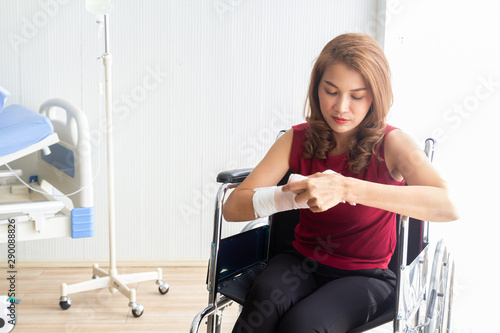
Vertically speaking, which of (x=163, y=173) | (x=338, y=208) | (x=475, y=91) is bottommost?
(x=163, y=173)

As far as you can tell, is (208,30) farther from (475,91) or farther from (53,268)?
(53,268)

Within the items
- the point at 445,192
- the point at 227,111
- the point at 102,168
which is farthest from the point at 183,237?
the point at 445,192

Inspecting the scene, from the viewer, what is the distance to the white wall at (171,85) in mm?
2525

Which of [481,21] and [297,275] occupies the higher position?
[481,21]

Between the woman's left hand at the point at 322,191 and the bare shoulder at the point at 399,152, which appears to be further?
the bare shoulder at the point at 399,152

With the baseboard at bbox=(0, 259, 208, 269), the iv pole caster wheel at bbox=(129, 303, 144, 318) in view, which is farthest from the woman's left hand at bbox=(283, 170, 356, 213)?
the baseboard at bbox=(0, 259, 208, 269)

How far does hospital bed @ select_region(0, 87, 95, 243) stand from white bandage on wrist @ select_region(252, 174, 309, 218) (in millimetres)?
966

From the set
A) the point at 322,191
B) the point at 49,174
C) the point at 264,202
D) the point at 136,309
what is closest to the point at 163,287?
the point at 136,309

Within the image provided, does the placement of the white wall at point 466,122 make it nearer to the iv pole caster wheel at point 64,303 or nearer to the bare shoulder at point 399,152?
the bare shoulder at point 399,152

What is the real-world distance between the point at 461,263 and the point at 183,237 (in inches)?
57.9

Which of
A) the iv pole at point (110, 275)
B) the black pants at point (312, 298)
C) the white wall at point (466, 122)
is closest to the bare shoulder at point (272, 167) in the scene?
the black pants at point (312, 298)

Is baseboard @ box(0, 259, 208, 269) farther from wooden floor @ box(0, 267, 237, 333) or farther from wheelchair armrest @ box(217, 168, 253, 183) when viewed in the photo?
wheelchair armrest @ box(217, 168, 253, 183)

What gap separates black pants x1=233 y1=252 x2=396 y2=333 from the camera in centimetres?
110

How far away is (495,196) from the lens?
178cm
